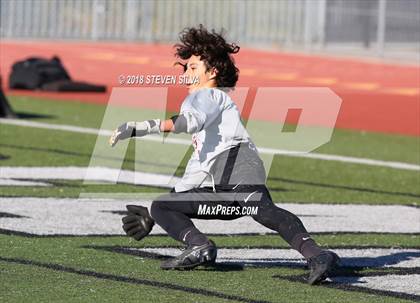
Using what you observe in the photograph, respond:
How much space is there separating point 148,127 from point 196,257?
2.44ft

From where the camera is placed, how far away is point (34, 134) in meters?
14.4

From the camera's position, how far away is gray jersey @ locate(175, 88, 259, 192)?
700 centimetres

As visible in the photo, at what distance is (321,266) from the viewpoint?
6.79m

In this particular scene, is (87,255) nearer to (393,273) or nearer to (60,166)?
(393,273)

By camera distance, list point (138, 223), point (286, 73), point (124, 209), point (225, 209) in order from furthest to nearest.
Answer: point (286, 73) → point (124, 209) → point (138, 223) → point (225, 209)

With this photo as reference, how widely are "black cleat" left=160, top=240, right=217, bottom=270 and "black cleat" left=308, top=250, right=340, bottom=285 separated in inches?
20.3

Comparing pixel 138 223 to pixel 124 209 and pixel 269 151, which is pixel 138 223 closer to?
pixel 124 209

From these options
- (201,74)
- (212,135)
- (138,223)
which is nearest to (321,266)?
(212,135)

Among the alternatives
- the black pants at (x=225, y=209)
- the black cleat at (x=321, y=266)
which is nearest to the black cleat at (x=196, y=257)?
the black pants at (x=225, y=209)

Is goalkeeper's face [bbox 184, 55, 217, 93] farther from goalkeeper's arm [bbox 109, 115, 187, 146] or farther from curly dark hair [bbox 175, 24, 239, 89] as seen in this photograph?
goalkeeper's arm [bbox 109, 115, 187, 146]

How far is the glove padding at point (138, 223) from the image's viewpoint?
724 cm

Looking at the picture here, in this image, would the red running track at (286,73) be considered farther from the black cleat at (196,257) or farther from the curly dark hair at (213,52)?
the black cleat at (196,257)

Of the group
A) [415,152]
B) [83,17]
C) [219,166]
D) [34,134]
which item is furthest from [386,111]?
[219,166]

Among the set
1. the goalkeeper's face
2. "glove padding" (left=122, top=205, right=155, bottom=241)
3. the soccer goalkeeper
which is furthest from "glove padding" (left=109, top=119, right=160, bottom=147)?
"glove padding" (left=122, top=205, right=155, bottom=241)
